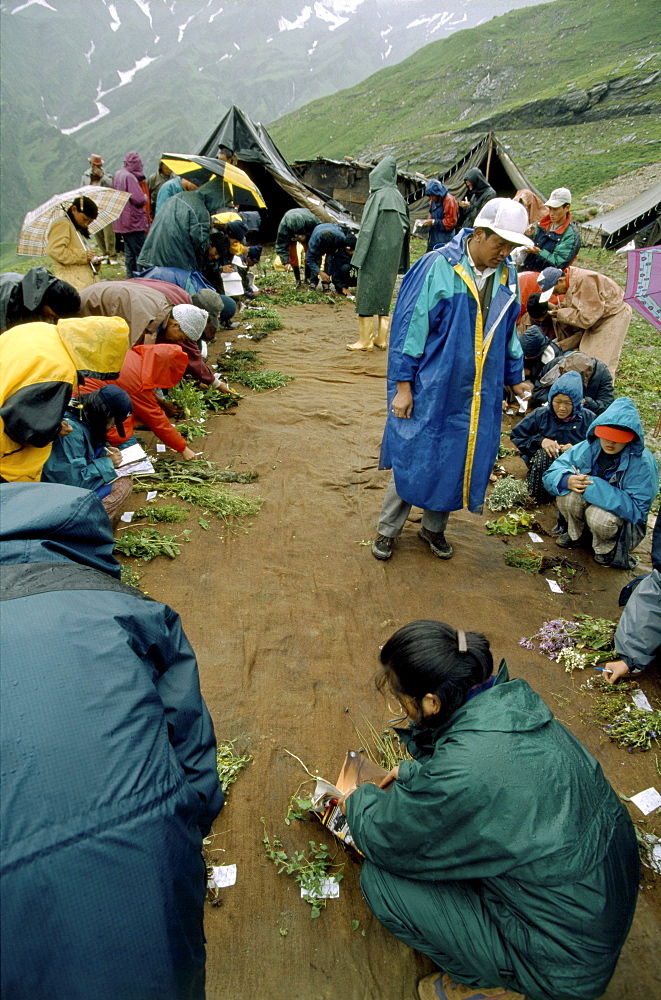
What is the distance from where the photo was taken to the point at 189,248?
648 centimetres

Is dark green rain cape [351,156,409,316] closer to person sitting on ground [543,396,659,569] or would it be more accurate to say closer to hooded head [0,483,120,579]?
person sitting on ground [543,396,659,569]

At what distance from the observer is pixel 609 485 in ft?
12.7

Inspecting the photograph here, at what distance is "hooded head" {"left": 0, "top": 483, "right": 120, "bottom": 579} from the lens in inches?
51.5

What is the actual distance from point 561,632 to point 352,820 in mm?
2047

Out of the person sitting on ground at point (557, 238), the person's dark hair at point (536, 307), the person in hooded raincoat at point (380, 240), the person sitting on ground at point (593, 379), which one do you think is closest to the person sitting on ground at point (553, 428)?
the person sitting on ground at point (593, 379)

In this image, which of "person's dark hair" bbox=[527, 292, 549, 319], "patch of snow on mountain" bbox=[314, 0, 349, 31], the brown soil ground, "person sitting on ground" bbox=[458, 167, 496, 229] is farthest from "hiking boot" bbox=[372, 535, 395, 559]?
"patch of snow on mountain" bbox=[314, 0, 349, 31]

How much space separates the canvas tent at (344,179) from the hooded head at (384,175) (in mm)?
10133

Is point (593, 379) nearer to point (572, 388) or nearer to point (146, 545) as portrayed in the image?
point (572, 388)

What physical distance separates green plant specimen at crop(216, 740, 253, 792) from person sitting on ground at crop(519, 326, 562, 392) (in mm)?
4670

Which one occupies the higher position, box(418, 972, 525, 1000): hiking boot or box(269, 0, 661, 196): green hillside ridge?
box(269, 0, 661, 196): green hillside ridge

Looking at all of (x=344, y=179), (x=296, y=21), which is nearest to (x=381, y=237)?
(x=344, y=179)

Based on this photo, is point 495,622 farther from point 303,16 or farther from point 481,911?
point 303,16

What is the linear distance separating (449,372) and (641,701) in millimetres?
2104

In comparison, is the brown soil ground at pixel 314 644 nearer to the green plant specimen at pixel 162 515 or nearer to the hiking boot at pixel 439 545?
the hiking boot at pixel 439 545
